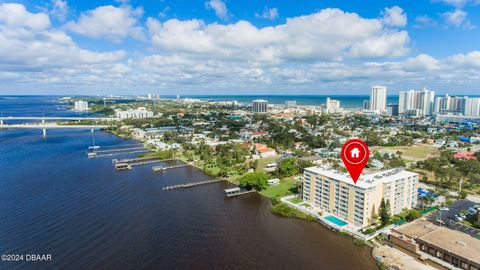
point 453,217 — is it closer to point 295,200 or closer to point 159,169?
point 295,200

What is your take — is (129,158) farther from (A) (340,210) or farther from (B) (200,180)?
(A) (340,210)

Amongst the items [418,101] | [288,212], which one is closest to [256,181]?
[288,212]

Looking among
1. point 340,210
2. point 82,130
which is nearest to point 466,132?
point 340,210

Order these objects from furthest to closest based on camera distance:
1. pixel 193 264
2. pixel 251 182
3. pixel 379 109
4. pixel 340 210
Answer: pixel 379 109
pixel 251 182
pixel 340 210
pixel 193 264

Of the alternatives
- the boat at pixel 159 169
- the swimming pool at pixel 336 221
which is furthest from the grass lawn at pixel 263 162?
the swimming pool at pixel 336 221

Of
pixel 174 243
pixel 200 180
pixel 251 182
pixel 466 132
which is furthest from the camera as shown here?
pixel 466 132

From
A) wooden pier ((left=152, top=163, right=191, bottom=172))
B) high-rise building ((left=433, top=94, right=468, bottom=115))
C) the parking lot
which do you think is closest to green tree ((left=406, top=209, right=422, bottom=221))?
the parking lot
